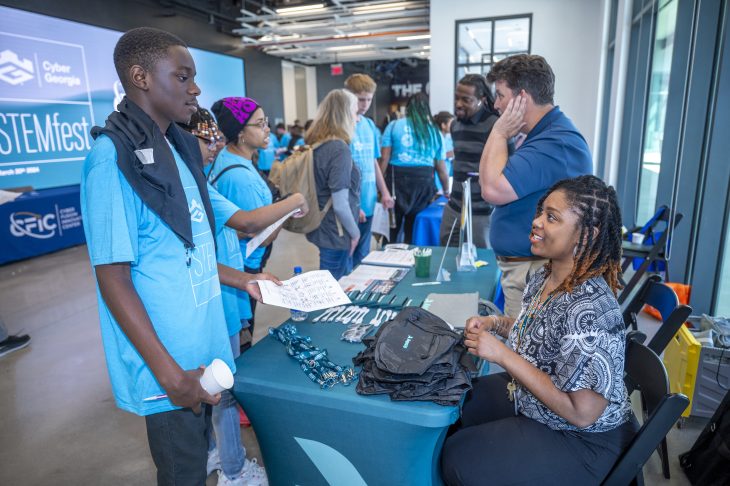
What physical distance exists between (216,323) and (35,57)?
6157 mm

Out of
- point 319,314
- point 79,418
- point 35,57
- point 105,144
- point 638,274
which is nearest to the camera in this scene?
point 105,144

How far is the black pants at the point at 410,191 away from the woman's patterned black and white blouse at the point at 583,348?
2.80 metres

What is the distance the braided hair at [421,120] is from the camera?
155 inches

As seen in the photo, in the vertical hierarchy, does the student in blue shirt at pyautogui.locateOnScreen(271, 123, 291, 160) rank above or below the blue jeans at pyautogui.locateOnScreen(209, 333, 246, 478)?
above

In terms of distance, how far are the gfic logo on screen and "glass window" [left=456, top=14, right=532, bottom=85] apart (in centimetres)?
573

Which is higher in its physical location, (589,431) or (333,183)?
(333,183)

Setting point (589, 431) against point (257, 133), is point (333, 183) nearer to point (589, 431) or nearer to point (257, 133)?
point (257, 133)

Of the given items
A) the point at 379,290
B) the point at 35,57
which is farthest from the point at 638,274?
the point at 35,57

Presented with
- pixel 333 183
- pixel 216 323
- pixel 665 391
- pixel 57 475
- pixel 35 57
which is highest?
pixel 35 57

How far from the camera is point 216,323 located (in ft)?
4.07

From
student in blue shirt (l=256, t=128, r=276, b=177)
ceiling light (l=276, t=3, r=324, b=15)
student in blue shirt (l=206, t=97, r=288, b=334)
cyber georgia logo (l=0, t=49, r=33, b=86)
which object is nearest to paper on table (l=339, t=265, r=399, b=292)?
student in blue shirt (l=206, t=97, r=288, b=334)

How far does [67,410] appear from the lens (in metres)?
2.52

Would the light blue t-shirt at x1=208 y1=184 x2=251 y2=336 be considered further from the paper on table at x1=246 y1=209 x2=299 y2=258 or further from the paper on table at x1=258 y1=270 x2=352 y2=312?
the paper on table at x1=258 y1=270 x2=352 y2=312

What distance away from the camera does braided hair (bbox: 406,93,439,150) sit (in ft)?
12.9
